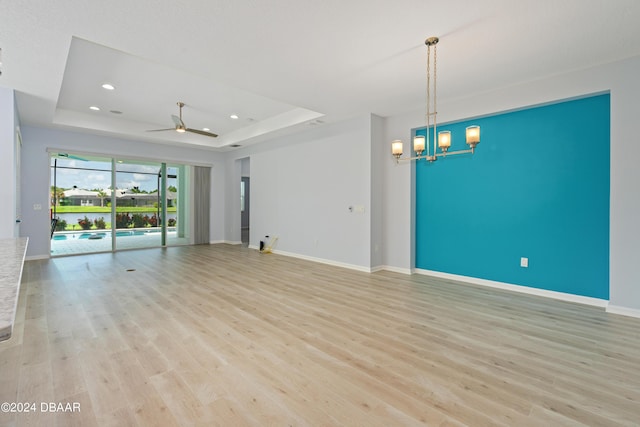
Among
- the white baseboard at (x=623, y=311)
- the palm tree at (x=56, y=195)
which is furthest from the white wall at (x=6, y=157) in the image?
the white baseboard at (x=623, y=311)

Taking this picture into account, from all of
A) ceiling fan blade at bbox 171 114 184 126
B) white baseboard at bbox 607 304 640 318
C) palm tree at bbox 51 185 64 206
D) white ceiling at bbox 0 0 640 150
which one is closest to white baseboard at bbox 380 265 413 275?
white baseboard at bbox 607 304 640 318

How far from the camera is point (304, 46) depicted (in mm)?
3271

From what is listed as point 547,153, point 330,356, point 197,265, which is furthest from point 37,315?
point 547,153

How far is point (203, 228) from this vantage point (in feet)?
30.4

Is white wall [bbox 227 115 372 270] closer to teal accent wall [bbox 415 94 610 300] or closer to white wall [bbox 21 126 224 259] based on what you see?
teal accent wall [bbox 415 94 610 300]

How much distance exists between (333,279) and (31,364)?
3701mm

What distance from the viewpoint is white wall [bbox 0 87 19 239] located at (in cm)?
414

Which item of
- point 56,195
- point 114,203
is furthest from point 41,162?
point 114,203

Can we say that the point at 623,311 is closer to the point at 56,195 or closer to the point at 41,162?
the point at 41,162

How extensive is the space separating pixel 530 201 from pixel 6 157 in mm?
7463

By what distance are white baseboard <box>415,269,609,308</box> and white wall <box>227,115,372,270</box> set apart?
1.37 m

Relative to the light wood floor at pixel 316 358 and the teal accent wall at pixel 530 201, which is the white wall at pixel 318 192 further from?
the light wood floor at pixel 316 358

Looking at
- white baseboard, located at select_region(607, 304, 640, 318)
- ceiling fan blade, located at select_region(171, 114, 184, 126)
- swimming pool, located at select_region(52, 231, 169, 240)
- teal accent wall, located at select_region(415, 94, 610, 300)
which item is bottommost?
white baseboard, located at select_region(607, 304, 640, 318)

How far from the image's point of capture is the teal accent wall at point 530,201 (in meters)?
3.83
